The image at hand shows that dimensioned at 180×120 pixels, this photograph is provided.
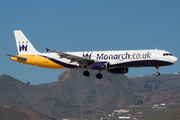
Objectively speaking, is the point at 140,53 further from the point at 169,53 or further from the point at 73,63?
the point at 73,63

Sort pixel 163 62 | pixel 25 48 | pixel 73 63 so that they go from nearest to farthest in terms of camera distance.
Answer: pixel 163 62 < pixel 73 63 < pixel 25 48

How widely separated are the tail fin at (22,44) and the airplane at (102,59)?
77 centimetres

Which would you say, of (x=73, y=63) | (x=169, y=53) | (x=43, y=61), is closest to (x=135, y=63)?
(x=169, y=53)

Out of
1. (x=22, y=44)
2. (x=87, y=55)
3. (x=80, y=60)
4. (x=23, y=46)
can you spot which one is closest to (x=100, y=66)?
(x=80, y=60)

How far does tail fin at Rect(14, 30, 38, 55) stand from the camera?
8794 centimetres

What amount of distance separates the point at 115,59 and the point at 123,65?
230 cm

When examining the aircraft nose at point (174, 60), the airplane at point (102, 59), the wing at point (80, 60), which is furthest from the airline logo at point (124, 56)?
the aircraft nose at point (174, 60)

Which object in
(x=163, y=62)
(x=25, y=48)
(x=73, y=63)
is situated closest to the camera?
(x=163, y=62)

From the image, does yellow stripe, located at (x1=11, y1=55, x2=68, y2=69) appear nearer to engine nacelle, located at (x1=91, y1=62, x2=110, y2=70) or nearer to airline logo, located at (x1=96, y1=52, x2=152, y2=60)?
engine nacelle, located at (x1=91, y1=62, x2=110, y2=70)

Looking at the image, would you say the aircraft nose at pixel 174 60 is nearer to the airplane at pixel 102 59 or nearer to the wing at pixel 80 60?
the airplane at pixel 102 59

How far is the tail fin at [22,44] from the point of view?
289 feet

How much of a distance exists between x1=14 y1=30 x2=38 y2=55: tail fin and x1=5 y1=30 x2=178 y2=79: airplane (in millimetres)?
767

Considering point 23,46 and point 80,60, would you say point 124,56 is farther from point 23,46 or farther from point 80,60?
point 23,46

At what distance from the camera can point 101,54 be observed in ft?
258
